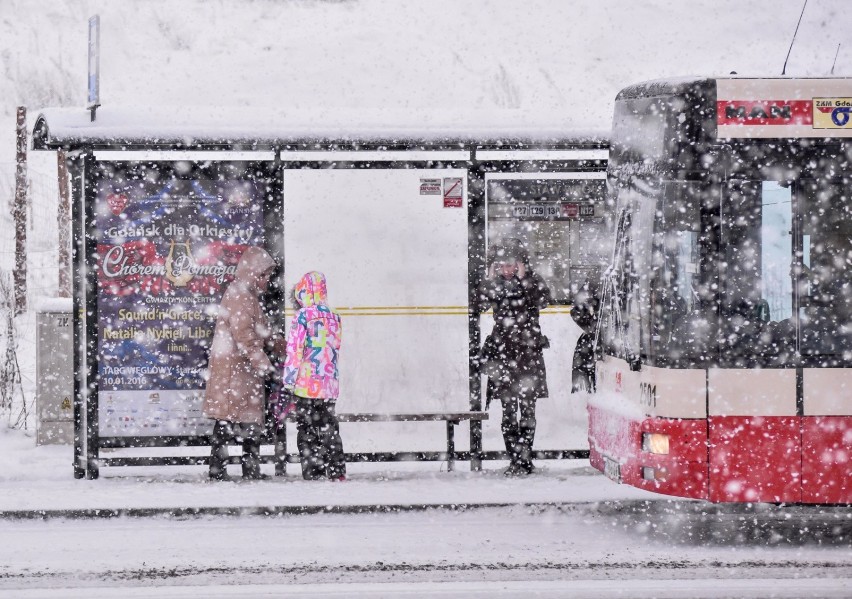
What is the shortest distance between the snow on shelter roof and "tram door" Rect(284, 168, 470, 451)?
91 cm

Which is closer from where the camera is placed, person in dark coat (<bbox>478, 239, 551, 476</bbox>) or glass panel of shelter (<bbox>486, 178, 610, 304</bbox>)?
person in dark coat (<bbox>478, 239, 551, 476</bbox>)

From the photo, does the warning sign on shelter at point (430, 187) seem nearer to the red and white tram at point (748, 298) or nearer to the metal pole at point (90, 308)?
the metal pole at point (90, 308)

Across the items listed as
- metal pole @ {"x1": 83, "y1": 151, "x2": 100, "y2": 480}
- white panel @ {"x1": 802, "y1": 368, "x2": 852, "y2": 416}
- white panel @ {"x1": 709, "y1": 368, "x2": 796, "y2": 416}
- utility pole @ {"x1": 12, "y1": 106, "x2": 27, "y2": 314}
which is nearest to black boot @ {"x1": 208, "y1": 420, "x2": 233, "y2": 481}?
metal pole @ {"x1": 83, "y1": 151, "x2": 100, "y2": 480}

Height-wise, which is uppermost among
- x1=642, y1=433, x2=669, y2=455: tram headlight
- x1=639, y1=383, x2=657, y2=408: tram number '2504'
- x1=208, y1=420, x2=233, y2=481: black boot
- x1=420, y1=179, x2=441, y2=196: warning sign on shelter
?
x1=420, y1=179, x2=441, y2=196: warning sign on shelter

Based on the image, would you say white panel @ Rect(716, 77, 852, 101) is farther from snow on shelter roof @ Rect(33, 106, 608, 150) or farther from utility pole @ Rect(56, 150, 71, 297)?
utility pole @ Rect(56, 150, 71, 297)

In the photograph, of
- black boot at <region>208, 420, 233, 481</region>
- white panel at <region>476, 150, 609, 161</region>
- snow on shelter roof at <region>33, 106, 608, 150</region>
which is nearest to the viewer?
snow on shelter roof at <region>33, 106, 608, 150</region>

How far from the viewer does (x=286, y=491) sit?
9.29m

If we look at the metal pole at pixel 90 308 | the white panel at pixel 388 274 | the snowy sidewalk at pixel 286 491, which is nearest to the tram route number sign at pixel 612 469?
the snowy sidewalk at pixel 286 491

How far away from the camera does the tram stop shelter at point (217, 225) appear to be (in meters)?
9.62

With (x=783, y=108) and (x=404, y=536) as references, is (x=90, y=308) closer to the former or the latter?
(x=404, y=536)

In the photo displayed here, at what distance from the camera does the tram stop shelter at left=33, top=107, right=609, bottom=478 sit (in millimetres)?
9617

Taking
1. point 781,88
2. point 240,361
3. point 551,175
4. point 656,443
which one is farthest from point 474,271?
point 781,88

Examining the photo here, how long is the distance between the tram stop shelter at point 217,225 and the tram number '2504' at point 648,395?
2323 mm

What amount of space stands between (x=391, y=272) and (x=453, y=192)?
3.33 ft
